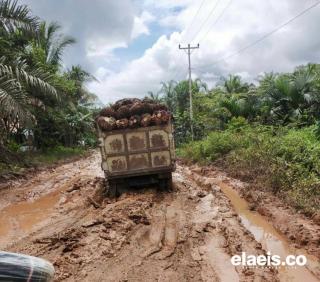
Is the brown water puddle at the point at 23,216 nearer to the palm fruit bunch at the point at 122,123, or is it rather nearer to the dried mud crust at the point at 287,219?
the palm fruit bunch at the point at 122,123

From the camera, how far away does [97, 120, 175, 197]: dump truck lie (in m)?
10.3

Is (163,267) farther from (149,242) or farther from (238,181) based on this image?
(238,181)

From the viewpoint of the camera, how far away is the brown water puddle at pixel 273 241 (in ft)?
17.3

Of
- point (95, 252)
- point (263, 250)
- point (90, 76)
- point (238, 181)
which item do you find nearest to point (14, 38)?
point (238, 181)

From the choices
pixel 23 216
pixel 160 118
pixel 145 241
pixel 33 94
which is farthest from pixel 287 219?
pixel 33 94

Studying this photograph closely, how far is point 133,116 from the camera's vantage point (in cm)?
1045

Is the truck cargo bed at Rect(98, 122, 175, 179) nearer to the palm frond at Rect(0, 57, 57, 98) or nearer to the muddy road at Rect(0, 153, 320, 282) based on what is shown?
the muddy road at Rect(0, 153, 320, 282)

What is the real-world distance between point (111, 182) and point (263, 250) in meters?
5.28

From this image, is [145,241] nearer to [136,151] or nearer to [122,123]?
[136,151]

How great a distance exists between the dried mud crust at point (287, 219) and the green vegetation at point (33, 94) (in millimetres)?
7028

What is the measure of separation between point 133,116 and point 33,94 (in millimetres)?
9680

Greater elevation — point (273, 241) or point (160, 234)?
point (160, 234)

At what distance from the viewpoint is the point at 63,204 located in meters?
10.4

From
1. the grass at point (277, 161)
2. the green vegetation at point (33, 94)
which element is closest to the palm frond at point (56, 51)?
the green vegetation at point (33, 94)
